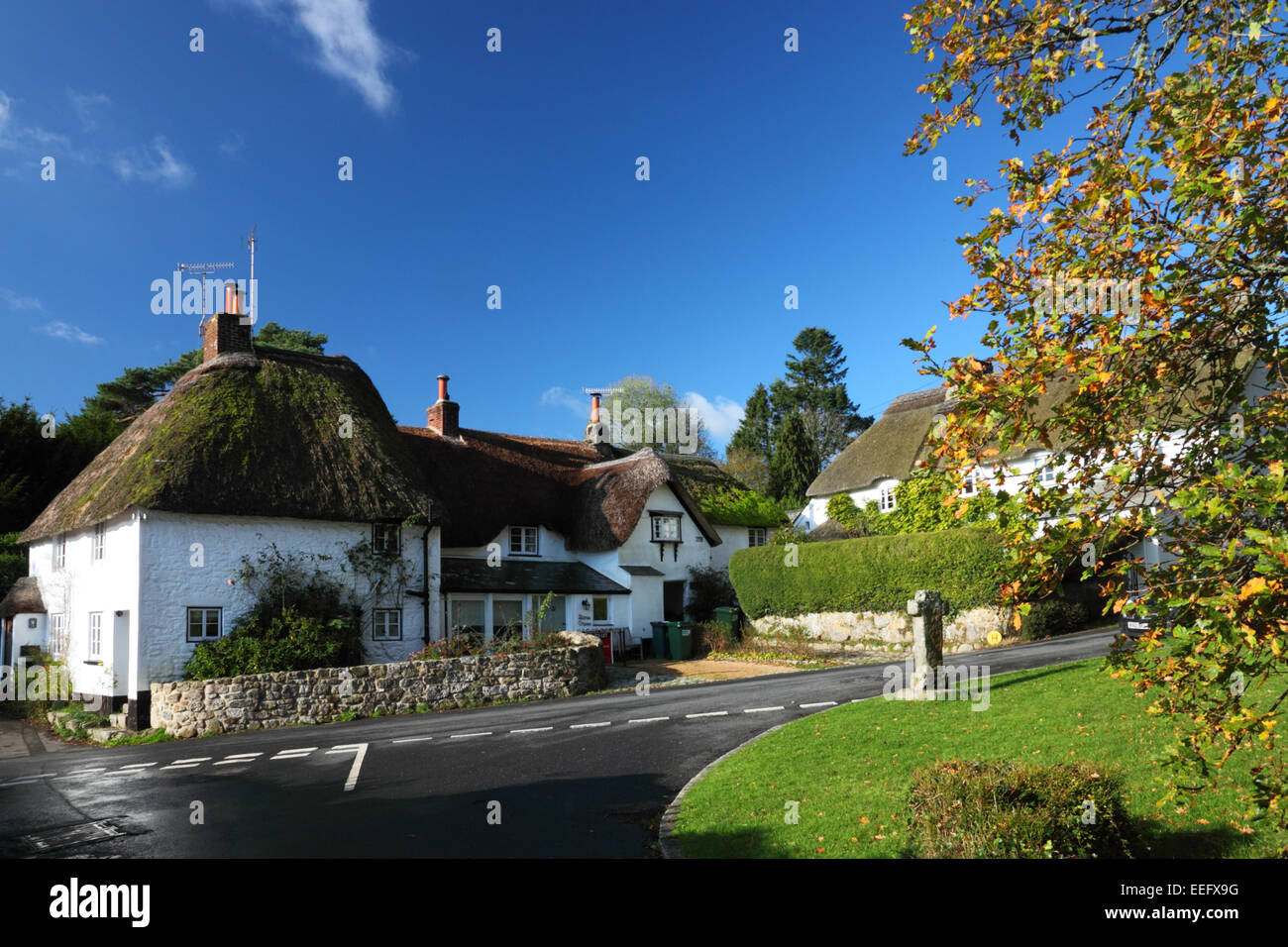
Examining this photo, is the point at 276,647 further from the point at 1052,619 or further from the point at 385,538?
the point at 1052,619

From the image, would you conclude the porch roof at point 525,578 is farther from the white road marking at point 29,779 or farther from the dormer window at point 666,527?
the white road marking at point 29,779

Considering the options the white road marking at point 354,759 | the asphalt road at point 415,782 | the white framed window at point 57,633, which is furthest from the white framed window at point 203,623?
the white road marking at point 354,759

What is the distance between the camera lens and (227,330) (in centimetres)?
2567

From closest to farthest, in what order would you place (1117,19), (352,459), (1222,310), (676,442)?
(1222,310), (1117,19), (352,459), (676,442)

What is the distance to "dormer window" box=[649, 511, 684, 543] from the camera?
3172 cm

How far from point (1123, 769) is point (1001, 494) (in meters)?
4.39

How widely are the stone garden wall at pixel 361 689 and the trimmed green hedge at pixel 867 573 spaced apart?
10.7m

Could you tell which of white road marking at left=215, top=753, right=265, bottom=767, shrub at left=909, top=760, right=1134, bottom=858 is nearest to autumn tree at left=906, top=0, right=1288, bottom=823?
shrub at left=909, top=760, right=1134, bottom=858

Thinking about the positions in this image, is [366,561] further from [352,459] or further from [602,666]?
[602,666]

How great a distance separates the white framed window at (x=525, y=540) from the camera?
30.7 meters

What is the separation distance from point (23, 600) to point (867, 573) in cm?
2572

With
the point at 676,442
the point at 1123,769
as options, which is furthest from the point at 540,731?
the point at 676,442

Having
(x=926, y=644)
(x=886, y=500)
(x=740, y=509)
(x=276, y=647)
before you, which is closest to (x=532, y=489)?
(x=740, y=509)
